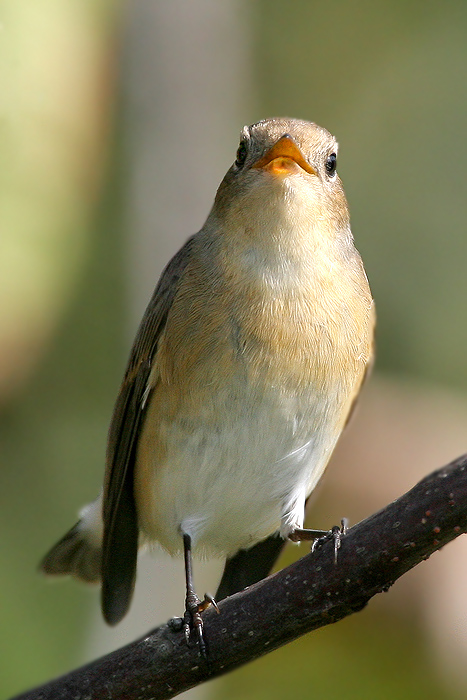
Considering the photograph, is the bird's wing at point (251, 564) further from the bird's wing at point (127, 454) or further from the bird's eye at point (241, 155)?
the bird's eye at point (241, 155)

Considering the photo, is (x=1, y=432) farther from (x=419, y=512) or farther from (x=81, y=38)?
(x=419, y=512)

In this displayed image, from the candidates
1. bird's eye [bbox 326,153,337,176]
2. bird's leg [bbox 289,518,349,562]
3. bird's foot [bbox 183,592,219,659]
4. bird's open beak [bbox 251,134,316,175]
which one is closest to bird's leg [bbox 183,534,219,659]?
bird's foot [bbox 183,592,219,659]

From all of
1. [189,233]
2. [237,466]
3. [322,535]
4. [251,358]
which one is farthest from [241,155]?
[189,233]

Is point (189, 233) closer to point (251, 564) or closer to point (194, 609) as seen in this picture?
point (251, 564)

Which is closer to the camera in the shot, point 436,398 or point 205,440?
point 205,440

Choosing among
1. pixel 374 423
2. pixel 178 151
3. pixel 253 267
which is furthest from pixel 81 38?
pixel 374 423

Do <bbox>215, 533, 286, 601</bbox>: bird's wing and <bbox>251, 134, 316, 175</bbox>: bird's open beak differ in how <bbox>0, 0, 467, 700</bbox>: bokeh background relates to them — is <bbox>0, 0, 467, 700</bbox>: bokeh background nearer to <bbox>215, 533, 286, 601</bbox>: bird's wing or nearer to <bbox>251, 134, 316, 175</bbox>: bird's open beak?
<bbox>215, 533, 286, 601</bbox>: bird's wing

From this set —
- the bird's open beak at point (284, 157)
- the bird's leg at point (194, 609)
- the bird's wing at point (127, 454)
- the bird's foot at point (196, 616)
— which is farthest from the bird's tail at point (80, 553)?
the bird's open beak at point (284, 157)

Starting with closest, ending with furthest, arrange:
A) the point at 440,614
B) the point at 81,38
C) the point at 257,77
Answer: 1. the point at 440,614
2. the point at 81,38
3. the point at 257,77
